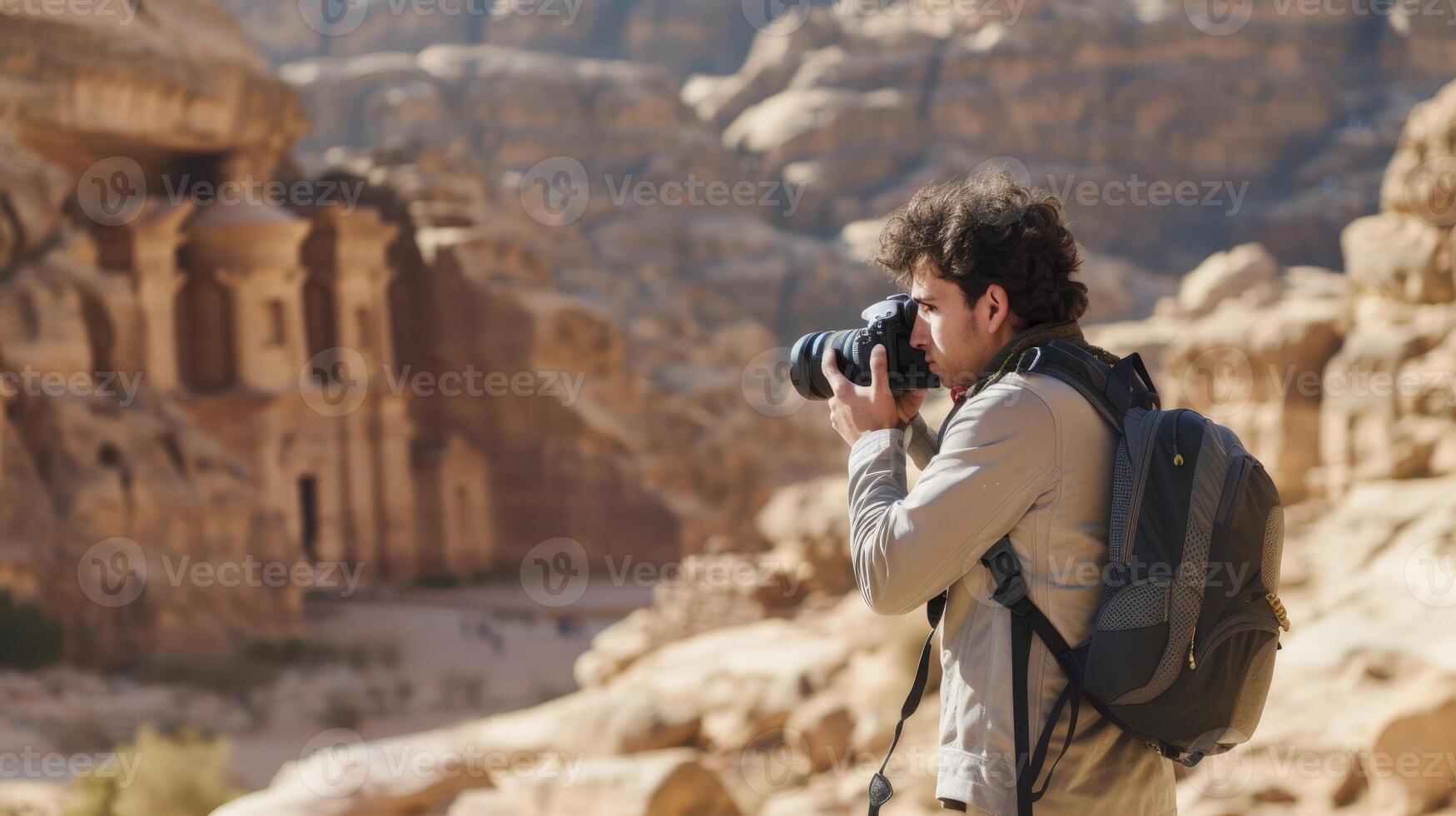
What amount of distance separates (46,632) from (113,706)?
147 centimetres

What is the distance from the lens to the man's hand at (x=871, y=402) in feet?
8.55

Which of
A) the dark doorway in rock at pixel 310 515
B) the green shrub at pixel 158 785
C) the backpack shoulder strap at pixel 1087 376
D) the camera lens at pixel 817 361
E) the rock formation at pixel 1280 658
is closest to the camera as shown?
the backpack shoulder strap at pixel 1087 376

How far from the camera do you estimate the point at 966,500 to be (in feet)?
7.67

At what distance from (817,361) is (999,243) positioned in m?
0.52

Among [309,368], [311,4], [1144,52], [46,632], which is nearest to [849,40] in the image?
[1144,52]

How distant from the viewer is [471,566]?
96.2ft

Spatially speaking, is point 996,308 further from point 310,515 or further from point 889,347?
point 310,515

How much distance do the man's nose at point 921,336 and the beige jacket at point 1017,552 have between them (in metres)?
0.22

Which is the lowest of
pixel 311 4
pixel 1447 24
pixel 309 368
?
pixel 309 368

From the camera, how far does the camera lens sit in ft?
8.99

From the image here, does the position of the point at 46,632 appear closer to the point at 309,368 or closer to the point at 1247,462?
the point at 309,368

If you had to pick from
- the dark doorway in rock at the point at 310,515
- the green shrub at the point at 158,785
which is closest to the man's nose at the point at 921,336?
the green shrub at the point at 158,785

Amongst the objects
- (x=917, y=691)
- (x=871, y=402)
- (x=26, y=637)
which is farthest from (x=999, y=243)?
(x=26, y=637)

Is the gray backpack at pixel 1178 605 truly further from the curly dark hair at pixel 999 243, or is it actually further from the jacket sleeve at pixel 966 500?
the curly dark hair at pixel 999 243
